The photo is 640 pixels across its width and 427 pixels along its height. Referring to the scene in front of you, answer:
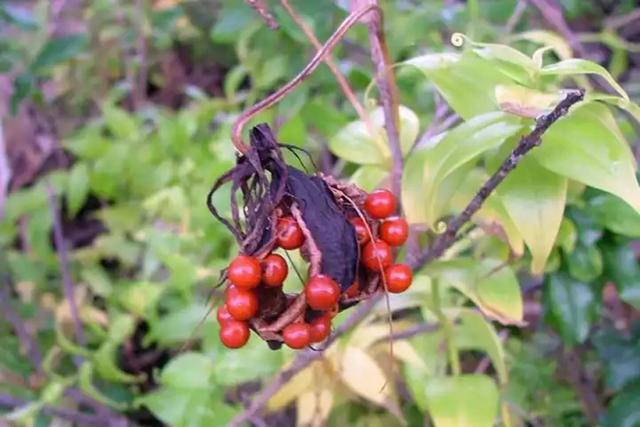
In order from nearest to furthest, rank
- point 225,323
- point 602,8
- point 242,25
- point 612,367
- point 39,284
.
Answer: point 225,323
point 612,367
point 242,25
point 39,284
point 602,8

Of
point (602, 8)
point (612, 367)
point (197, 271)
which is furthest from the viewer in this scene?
point (602, 8)

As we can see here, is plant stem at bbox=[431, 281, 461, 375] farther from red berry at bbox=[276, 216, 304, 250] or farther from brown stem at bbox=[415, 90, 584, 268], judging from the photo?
red berry at bbox=[276, 216, 304, 250]

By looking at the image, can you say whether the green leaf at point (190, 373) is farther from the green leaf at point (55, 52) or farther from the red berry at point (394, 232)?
the green leaf at point (55, 52)

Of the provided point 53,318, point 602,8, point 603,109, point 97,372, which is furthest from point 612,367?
point 602,8

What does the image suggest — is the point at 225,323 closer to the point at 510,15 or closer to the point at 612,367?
the point at 612,367

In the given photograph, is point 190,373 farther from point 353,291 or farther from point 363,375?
point 353,291
